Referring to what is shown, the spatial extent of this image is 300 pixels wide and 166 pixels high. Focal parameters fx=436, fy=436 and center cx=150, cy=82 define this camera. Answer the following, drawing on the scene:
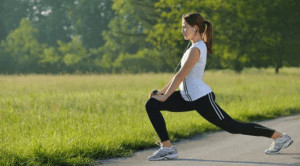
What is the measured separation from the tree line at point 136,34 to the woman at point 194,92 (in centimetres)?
1569

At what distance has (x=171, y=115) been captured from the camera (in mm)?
9766

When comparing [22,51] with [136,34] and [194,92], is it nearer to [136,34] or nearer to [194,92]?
[136,34]

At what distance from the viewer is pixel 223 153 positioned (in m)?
5.98

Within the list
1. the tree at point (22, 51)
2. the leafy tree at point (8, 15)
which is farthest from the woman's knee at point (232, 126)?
the leafy tree at point (8, 15)

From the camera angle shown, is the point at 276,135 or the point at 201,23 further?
the point at 276,135

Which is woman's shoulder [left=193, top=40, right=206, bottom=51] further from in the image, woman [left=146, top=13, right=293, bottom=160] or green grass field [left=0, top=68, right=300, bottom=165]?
green grass field [left=0, top=68, right=300, bottom=165]

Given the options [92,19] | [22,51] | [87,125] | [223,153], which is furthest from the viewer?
[92,19]

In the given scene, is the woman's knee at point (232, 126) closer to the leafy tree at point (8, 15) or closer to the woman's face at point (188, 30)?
the woman's face at point (188, 30)

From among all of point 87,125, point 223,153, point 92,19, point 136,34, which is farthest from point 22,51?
point 223,153

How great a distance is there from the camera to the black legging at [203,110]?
205 inches

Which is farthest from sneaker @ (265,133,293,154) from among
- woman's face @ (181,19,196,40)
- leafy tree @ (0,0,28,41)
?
leafy tree @ (0,0,28,41)

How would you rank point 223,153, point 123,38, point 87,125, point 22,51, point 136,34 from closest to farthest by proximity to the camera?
point 223,153 → point 87,125 → point 136,34 → point 22,51 → point 123,38

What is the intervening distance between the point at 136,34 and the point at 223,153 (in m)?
46.0

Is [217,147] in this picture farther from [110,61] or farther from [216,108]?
[110,61]
